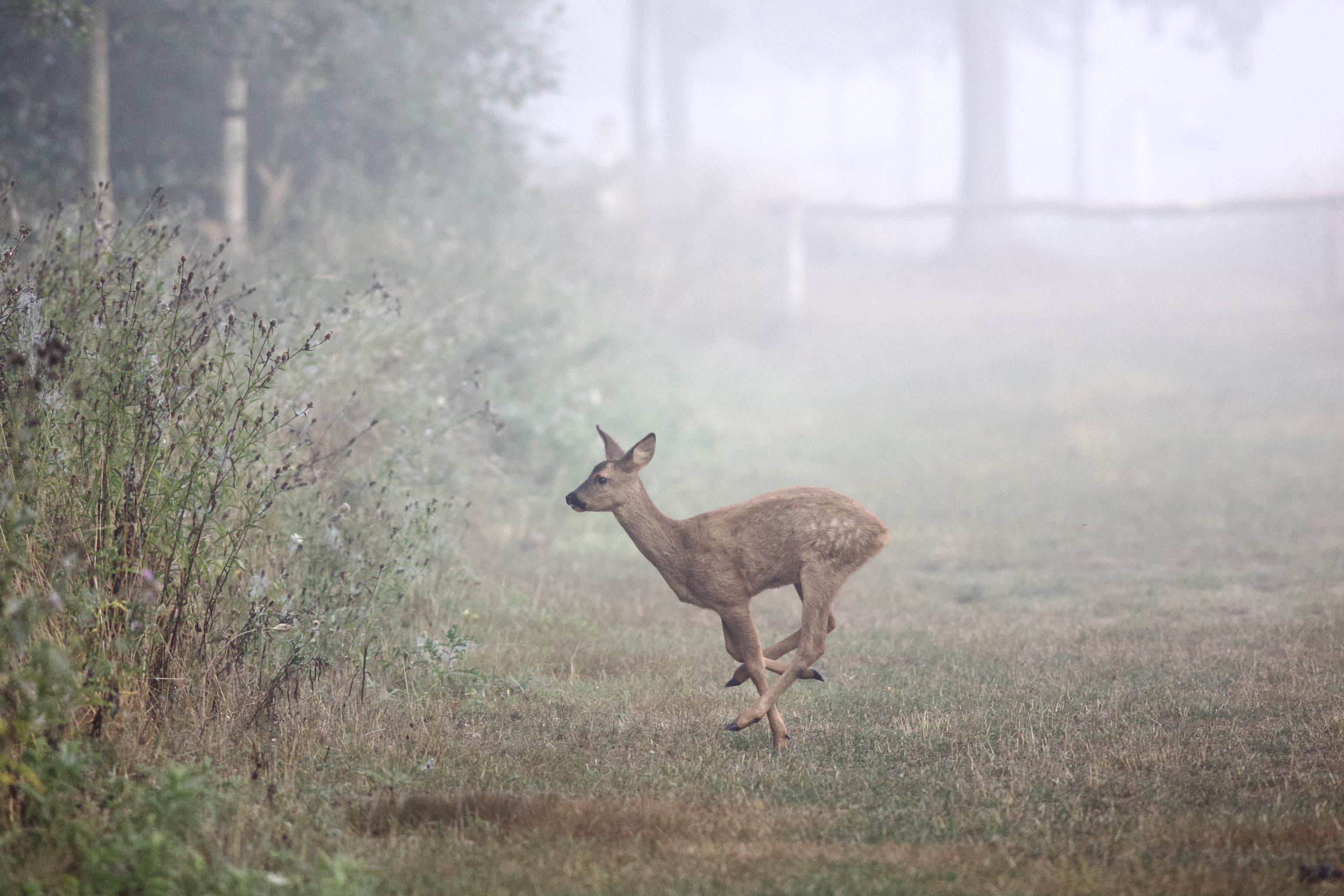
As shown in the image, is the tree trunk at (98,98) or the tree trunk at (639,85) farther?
the tree trunk at (639,85)

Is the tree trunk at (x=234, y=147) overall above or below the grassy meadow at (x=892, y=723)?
above

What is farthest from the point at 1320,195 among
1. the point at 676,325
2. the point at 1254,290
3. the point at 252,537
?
the point at 252,537

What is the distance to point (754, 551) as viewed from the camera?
6.06m

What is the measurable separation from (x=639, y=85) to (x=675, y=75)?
14.3 feet

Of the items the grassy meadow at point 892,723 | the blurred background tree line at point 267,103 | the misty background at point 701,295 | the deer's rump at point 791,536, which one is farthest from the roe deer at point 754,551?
the blurred background tree line at point 267,103

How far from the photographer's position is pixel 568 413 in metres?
13.2

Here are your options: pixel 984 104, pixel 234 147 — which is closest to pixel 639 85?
pixel 984 104

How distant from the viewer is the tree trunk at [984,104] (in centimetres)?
3472

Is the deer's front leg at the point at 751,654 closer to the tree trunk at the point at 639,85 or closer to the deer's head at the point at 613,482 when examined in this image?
the deer's head at the point at 613,482

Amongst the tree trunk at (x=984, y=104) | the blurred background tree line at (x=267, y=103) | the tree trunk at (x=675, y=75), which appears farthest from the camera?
the tree trunk at (x=675, y=75)

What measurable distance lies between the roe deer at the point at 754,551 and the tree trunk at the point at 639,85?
27.8 meters

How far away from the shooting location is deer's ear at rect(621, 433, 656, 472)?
6273 millimetres

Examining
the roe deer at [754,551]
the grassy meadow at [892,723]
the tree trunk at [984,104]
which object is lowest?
the grassy meadow at [892,723]

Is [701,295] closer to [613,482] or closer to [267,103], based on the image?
[267,103]
